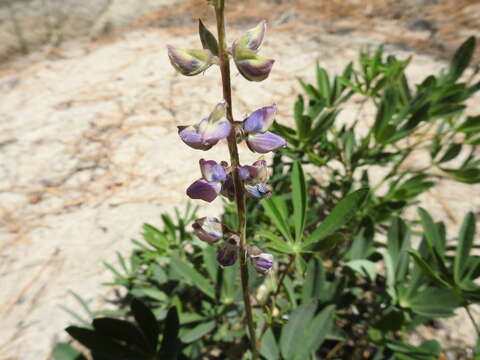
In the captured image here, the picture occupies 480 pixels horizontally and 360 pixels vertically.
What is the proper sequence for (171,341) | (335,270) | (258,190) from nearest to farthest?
(258,190), (171,341), (335,270)

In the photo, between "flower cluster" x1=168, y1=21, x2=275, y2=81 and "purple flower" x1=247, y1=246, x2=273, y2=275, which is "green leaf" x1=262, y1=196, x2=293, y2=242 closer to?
"purple flower" x1=247, y1=246, x2=273, y2=275

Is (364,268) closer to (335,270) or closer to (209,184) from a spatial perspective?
(335,270)

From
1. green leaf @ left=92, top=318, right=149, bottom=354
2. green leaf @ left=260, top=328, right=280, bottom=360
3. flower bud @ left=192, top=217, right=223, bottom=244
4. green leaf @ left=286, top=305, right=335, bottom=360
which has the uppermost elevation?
flower bud @ left=192, top=217, right=223, bottom=244

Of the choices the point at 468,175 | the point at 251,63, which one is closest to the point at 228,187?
the point at 251,63

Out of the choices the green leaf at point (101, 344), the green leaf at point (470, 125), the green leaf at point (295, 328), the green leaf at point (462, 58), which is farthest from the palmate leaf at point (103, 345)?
the green leaf at point (462, 58)

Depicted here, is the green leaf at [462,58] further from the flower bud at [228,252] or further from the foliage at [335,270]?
the flower bud at [228,252]

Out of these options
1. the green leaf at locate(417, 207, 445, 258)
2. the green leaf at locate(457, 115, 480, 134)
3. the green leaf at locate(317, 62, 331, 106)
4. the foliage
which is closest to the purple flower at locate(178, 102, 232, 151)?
the foliage
